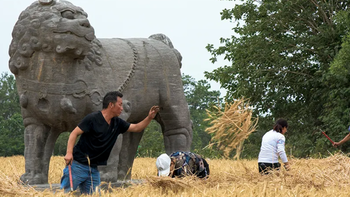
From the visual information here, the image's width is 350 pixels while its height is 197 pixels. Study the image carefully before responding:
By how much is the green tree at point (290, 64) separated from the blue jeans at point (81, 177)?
13665mm

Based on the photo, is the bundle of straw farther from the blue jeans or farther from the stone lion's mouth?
the blue jeans

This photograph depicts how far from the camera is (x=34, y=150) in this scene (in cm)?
829

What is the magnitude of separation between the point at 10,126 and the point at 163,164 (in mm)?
33699

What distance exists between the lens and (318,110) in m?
20.8

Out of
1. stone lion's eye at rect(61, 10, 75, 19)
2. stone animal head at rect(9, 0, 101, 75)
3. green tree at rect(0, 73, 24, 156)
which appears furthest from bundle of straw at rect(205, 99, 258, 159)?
green tree at rect(0, 73, 24, 156)

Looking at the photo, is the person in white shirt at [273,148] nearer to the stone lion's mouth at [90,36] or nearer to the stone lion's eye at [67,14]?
the stone lion's mouth at [90,36]

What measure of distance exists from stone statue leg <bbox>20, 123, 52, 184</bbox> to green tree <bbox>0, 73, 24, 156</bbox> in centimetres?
2862

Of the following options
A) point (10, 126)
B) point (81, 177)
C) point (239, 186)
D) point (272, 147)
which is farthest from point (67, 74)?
point (10, 126)

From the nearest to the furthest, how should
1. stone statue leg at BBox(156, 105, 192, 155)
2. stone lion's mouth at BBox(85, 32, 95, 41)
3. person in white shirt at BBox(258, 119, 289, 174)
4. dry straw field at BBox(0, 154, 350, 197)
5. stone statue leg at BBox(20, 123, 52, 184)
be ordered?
dry straw field at BBox(0, 154, 350, 197), stone lion's mouth at BBox(85, 32, 95, 41), stone statue leg at BBox(20, 123, 52, 184), person in white shirt at BBox(258, 119, 289, 174), stone statue leg at BBox(156, 105, 192, 155)

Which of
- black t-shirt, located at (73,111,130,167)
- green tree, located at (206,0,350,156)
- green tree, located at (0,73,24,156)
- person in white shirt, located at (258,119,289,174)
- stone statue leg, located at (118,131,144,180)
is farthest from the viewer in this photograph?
green tree, located at (0,73,24,156)

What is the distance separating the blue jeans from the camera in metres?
6.36

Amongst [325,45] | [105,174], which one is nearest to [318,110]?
[325,45]

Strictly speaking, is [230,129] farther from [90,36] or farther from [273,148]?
[90,36]

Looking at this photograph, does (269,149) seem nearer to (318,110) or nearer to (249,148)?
(318,110)
